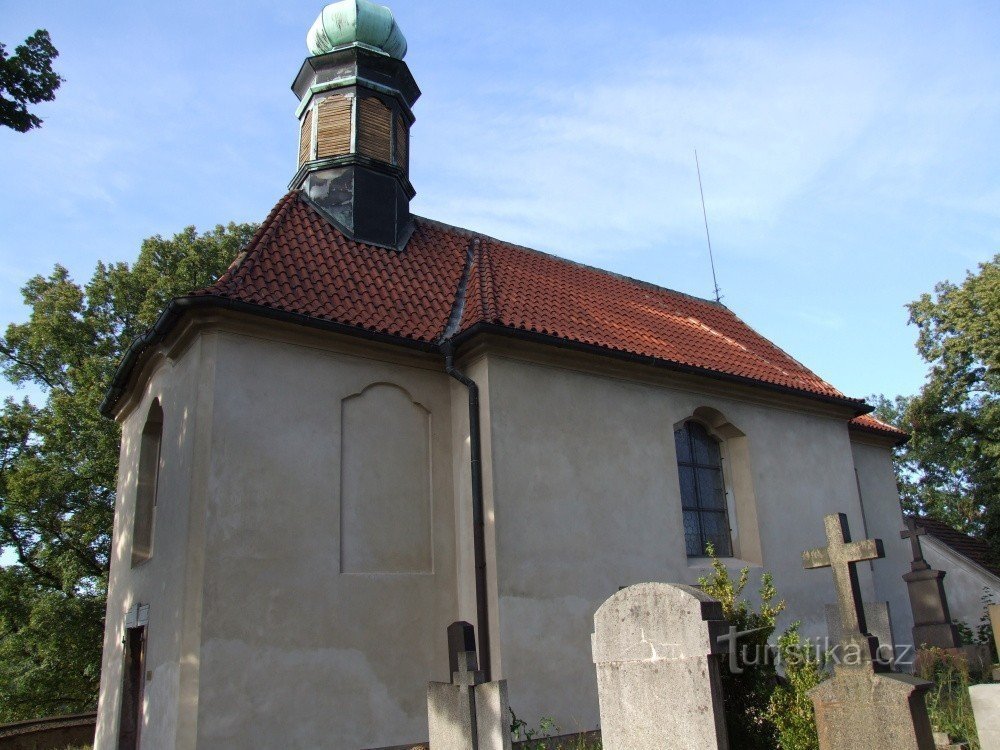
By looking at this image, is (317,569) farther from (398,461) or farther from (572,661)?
(572,661)

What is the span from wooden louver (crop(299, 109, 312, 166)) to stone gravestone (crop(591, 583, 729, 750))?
978 cm

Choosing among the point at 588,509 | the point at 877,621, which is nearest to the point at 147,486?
the point at 588,509

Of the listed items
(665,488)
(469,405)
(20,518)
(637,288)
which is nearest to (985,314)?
(637,288)

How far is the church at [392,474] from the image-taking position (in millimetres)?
8742

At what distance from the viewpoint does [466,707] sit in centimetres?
667

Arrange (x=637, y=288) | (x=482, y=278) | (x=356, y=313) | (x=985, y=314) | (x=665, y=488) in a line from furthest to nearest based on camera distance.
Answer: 1. (x=985, y=314)
2. (x=637, y=288)
3. (x=482, y=278)
4. (x=665, y=488)
5. (x=356, y=313)

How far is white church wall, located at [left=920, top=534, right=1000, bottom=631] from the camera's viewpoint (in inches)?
693

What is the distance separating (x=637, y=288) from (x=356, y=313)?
6.78 meters

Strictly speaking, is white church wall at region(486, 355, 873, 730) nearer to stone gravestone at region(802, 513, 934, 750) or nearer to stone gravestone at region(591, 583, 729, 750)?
stone gravestone at region(591, 583, 729, 750)

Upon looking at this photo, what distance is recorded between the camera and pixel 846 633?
6.18 meters

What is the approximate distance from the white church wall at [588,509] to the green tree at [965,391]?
7.18 m

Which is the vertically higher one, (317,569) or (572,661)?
(317,569)

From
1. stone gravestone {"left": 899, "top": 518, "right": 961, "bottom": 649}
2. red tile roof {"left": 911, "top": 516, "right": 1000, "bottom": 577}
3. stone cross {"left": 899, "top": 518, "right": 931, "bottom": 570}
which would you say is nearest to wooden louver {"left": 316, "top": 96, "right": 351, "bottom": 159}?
stone cross {"left": 899, "top": 518, "right": 931, "bottom": 570}

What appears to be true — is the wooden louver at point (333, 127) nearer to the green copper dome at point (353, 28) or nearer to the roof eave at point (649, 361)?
the green copper dome at point (353, 28)
